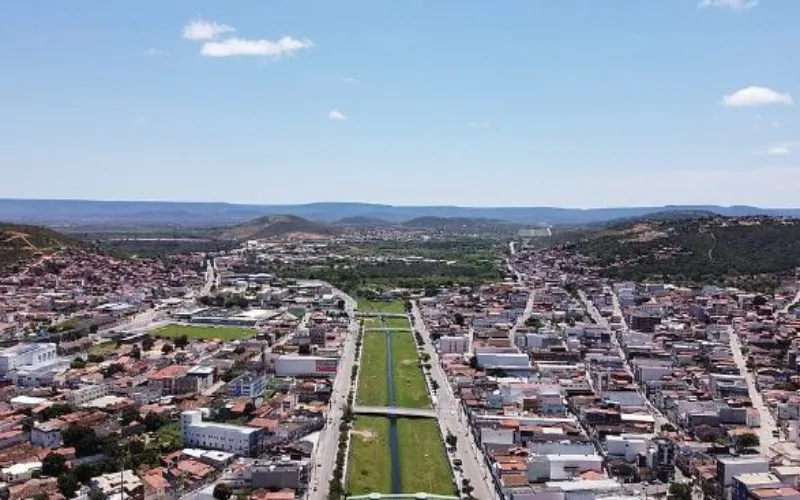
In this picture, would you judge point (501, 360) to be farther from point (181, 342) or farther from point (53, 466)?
point (53, 466)

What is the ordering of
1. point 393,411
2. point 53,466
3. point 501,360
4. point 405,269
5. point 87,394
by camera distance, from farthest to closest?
point 405,269, point 501,360, point 87,394, point 393,411, point 53,466

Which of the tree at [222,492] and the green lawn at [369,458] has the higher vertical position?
the tree at [222,492]

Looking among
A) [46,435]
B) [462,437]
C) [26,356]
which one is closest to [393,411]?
[462,437]

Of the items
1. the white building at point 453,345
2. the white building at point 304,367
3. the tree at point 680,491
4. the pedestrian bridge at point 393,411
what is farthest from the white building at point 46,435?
the white building at point 453,345

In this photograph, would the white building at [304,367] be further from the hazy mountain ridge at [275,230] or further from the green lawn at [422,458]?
the hazy mountain ridge at [275,230]

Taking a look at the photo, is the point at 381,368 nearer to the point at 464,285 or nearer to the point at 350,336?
the point at 350,336

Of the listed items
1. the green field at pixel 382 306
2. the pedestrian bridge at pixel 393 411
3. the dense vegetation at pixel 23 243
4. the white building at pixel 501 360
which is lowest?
the pedestrian bridge at pixel 393 411
